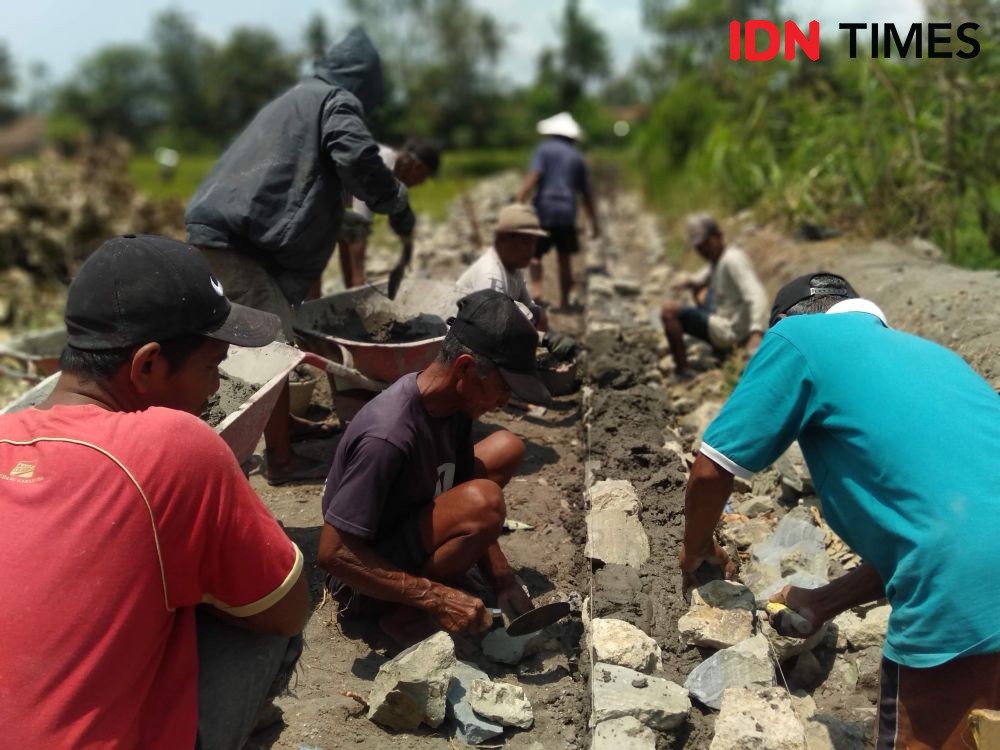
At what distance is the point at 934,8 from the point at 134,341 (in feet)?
25.2

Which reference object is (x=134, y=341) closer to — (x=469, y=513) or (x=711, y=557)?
(x=469, y=513)

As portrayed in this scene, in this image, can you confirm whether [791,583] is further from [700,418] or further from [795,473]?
[700,418]

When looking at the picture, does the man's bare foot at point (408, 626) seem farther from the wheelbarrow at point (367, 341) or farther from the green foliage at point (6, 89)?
the green foliage at point (6, 89)

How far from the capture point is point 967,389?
2.41 meters

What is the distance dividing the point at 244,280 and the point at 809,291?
2777mm

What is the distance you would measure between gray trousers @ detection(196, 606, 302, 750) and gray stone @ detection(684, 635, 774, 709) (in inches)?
52.2

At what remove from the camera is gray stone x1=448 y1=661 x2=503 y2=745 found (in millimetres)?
2812

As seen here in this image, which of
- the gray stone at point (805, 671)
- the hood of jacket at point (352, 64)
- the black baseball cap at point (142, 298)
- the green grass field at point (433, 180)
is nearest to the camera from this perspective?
the black baseball cap at point (142, 298)

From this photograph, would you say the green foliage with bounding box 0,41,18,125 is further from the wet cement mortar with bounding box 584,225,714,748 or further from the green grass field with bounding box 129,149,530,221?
the wet cement mortar with bounding box 584,225,714,748

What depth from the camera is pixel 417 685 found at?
2.73m

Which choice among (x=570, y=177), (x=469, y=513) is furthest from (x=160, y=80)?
(x=469, y=513)

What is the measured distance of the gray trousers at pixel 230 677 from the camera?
222cm

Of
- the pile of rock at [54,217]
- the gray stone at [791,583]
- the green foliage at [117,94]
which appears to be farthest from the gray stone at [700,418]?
the green foliage at [117,94]

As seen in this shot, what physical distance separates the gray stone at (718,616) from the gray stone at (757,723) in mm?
354
